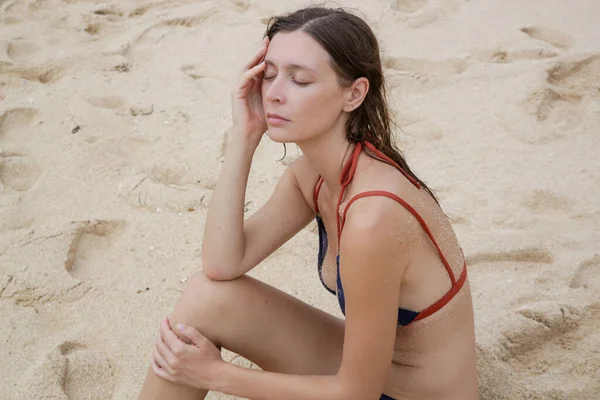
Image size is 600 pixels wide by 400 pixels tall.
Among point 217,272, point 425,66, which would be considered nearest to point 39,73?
point 425,66

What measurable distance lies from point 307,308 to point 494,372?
65 centimetres

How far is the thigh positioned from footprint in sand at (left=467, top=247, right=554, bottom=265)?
0.89 meters

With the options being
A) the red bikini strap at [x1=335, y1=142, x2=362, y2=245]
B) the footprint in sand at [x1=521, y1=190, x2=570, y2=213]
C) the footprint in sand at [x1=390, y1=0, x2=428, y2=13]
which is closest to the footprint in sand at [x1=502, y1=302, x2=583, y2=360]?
the footprint in sand at [x1=521, y1=190, x2=570, y2=213]

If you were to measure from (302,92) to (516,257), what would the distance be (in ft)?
4.29

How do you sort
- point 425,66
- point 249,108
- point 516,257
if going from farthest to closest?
point 425,66, point 516,257, point 249,108

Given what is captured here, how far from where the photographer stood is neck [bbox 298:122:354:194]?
1.69m

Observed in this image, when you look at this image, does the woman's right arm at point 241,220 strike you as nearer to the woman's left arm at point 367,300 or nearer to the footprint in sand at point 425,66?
the woman's left arm at point 367,300

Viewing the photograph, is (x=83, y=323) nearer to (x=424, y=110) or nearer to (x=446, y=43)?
(x=424, y=110)

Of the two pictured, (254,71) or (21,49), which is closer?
(254,71)

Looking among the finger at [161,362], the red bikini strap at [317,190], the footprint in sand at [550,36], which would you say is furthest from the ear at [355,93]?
the footprint in sand at [550,36]

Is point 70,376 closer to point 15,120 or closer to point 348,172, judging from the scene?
point 348,172

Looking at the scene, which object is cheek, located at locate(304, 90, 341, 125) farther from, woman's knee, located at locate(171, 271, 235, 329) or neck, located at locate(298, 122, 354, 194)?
woman's knee, located at locate(171, 271, 235, 329)

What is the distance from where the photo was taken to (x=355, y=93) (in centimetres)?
169

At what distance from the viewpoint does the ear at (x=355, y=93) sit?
167 cm
